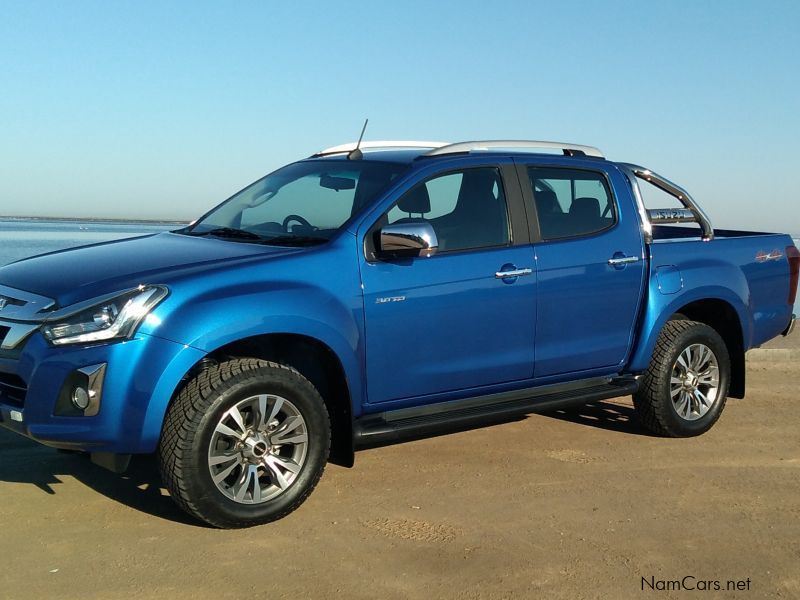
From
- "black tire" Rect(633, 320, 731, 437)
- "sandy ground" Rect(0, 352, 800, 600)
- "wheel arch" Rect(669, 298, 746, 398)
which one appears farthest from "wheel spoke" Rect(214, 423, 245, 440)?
"wheel arch" Rect(669, 298, 746, 398)

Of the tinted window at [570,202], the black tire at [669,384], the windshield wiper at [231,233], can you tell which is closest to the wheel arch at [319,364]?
the windshield wiper at [231,233]

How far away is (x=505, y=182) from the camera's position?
5.65 m

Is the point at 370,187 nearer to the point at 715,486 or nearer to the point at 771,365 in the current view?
the point at 715,486

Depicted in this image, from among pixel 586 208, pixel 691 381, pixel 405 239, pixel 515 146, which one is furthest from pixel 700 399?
pixel 405 239

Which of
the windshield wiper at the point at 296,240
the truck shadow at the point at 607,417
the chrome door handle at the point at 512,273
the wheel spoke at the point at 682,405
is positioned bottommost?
the truck shadow at the point at 607,417

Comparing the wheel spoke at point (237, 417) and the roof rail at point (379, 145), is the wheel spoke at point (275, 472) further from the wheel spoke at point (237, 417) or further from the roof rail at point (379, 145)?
the roof rail at point (379, 145)

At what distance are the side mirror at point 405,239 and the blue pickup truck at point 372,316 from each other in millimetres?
11

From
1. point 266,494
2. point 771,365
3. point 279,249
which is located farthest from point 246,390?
point 771,365

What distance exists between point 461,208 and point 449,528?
1889 millimetres

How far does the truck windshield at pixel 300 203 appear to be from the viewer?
5.18m

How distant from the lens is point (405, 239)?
4848 mm

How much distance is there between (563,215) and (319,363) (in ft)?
6.27

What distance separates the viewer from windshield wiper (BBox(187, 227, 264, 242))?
5.32m

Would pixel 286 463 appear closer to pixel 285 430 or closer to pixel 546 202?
pixel 285 430
